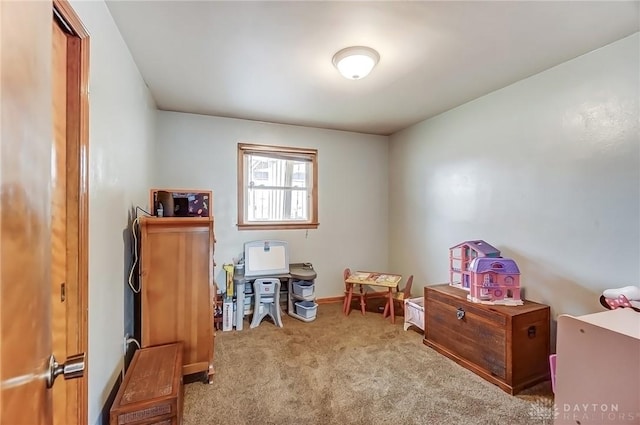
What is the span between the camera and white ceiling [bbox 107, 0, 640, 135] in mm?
1703

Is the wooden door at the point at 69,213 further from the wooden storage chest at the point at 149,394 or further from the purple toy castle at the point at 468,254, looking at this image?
the purple toy castle at the point at 468,254

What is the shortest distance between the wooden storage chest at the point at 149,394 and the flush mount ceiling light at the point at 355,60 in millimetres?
2304

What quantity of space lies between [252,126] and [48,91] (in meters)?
3.18

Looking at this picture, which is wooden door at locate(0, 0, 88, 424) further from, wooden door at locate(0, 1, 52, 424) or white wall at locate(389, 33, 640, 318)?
white wall at locate(389, 33, 640, 318)

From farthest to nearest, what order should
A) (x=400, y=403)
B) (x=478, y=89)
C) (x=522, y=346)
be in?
(x=478, y=89)
(x=522, y=346)
(x=400, y=403)

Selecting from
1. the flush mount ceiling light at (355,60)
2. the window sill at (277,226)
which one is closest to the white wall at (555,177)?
the flush mount ceiling light at (355,60)

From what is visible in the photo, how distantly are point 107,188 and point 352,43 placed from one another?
178cm

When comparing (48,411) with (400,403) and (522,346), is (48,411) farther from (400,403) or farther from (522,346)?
(522,346)

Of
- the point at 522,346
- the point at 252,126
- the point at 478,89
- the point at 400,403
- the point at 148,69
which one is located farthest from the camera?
the point at 252,126

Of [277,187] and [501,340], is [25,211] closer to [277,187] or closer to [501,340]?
[501,340]

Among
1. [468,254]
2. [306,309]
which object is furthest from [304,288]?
[468,254]

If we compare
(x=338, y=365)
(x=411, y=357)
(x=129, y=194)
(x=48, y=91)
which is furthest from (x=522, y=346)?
(x=129, y=194)

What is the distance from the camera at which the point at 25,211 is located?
552 mm

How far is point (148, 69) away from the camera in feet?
7.92
